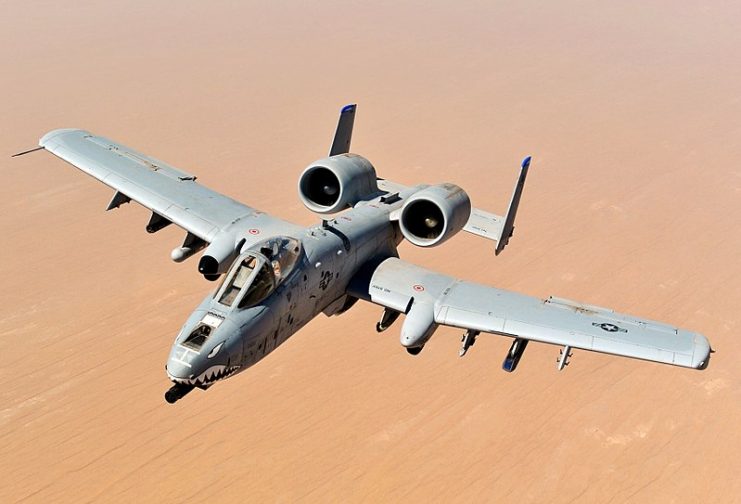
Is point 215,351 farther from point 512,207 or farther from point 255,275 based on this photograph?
point 512,207

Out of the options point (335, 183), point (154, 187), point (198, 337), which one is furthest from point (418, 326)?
point (154, 187)

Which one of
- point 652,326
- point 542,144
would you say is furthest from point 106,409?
point 542,144

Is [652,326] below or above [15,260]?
above

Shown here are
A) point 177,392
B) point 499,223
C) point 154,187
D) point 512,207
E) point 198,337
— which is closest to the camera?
point 177,392

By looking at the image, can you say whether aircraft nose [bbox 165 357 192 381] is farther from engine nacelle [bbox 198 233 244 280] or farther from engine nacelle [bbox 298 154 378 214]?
engine nacelle [bbox 298 154 378 214]

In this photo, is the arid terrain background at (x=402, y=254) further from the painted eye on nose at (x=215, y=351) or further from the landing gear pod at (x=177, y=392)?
the painted eye on nose at (x=215, y=351)

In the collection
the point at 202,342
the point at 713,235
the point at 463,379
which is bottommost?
the point at 463,379

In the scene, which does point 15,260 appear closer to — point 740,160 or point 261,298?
point 261,298
